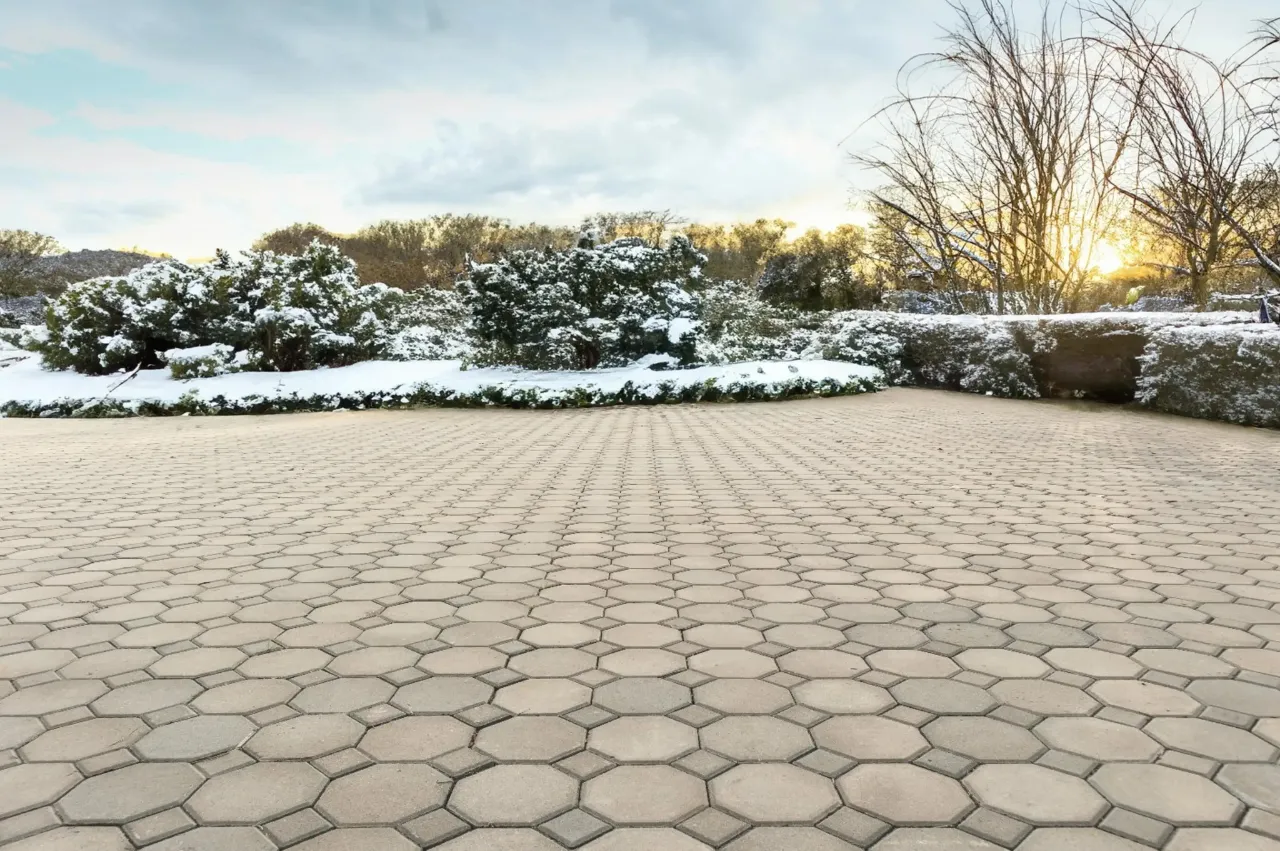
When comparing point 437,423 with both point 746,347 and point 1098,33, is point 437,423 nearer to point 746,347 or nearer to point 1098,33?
point 746,347

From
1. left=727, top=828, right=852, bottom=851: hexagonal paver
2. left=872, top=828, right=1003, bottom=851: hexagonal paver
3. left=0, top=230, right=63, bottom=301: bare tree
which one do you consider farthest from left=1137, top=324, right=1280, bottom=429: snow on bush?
left=0, top=230, right=63, bottom=301: bare tree

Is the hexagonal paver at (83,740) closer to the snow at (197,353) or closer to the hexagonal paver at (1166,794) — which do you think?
the hexagonal paver at (1166,794)

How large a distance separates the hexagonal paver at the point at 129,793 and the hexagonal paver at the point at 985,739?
1953 mm

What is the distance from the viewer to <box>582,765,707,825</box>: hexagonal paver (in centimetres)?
192

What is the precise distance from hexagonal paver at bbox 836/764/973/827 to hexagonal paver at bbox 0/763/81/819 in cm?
194

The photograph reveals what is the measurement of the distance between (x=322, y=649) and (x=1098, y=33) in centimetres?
1392

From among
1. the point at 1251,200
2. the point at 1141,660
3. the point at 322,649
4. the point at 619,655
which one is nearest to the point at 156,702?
the point at 322,649

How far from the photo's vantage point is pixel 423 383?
13648 millimetres

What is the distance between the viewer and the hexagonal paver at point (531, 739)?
2189 millimetres

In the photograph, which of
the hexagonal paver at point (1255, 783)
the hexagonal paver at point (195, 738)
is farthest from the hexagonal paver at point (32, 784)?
the hexagonal paver at point (1255, 783)

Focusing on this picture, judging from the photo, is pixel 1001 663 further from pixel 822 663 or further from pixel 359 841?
pixel 359 841

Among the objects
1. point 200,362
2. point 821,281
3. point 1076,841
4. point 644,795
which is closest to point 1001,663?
point 1076,841

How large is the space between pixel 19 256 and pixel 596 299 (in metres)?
32.6

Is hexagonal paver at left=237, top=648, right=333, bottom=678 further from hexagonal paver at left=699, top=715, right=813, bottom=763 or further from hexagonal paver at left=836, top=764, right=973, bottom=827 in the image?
hexagonal paver at left=836, top=764, right=973, bottom=827
